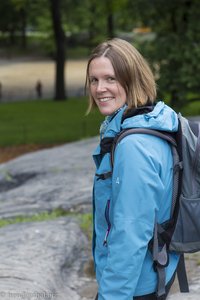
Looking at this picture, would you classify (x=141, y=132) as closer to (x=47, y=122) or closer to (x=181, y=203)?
(x=181, y=203)

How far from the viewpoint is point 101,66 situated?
8.11ft

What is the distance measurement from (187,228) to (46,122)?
21258 mm

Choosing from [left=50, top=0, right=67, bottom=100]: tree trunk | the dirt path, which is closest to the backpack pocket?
[left=50, top=0, right=67, bottom=100]: tree trunk

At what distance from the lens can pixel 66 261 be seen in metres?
5.33

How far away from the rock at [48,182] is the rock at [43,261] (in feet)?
5.07

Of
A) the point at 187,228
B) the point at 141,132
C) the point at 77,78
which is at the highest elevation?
the point at 141,132

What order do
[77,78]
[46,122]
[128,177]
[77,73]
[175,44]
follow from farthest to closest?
[77,73], [77,78], [46,122], [175,44], [128,177]

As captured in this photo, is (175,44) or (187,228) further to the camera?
(175,44)

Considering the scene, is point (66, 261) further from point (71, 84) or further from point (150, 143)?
point (71, 84)

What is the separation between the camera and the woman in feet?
7.39

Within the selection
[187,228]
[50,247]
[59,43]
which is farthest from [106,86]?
[59,43]

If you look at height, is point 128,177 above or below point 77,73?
above

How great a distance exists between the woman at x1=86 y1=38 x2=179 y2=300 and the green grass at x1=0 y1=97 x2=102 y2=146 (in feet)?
55.9

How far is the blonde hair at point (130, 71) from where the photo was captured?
243cm
